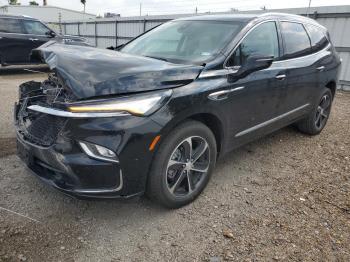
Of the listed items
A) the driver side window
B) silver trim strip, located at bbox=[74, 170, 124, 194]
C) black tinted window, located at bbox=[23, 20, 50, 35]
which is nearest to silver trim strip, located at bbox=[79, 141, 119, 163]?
silver trim strip, located at bbox=[74, 170, 124, 194]

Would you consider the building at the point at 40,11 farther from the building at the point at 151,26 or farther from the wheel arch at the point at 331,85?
the wheel arch at the point at 331,85

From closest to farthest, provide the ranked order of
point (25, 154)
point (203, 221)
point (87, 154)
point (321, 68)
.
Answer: point (87, 154)
point (25, 154)
point (203, 221)
point (321, 68)

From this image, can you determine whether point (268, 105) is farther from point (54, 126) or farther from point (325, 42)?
point (54, 126)

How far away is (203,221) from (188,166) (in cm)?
50

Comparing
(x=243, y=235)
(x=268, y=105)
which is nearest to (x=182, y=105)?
(x=243, y=235)

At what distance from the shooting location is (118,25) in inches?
661

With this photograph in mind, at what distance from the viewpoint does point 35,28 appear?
1053cm

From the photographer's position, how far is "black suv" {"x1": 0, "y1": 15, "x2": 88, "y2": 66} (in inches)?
386

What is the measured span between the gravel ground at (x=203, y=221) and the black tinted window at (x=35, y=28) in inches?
304

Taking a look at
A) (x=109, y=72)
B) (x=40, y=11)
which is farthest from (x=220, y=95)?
(x=40, y=11)

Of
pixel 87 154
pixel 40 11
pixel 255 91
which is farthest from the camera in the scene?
pixel 40 11

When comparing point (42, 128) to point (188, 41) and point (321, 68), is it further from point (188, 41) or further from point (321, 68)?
point (321, 68)

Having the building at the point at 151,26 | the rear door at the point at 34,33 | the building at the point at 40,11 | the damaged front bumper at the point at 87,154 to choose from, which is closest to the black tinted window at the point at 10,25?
the rear door at the point at 34,33

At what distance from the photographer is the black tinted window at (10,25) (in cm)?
978
